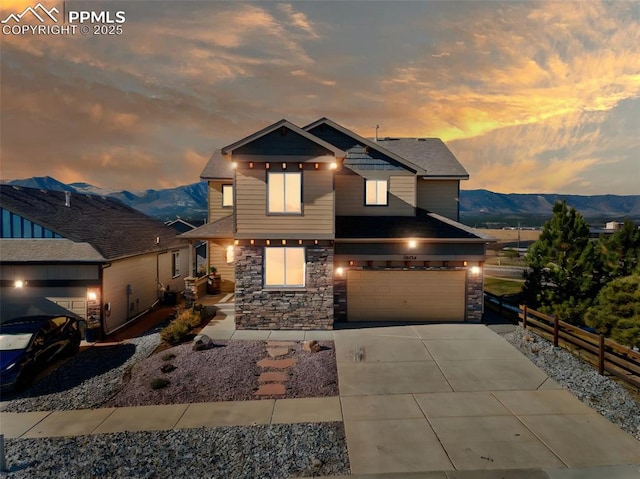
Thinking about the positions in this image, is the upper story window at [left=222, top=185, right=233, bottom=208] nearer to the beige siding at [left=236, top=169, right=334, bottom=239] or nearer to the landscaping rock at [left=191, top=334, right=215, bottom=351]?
the beige siding at [left=236, top=169, right=334, bottom=239]

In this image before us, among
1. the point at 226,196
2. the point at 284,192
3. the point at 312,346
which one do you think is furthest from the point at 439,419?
the point at 226,196

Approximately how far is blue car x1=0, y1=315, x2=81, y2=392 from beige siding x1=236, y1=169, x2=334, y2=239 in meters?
6.59

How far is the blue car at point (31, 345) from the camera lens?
9477 mm

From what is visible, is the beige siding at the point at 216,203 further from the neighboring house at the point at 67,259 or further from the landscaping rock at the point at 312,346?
the landscaping rock at the point at 312,346

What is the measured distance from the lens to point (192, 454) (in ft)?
22.1

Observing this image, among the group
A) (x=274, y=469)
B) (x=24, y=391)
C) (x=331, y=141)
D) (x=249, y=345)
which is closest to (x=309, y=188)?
(x=331, y=141)

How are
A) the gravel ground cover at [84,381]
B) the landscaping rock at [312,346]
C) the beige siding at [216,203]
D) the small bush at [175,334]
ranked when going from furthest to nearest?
the beige siding at [216,203] → the small bush at [175,334] → the landscaping rock at [312,346] → the gravel ground cover at [84,381]

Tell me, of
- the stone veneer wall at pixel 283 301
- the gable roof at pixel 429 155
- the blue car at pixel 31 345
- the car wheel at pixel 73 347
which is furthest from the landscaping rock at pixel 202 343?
the gable roof at pixel 429 155

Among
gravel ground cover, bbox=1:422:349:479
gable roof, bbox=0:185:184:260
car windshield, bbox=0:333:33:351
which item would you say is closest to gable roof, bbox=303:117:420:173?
gable roof, bbox=0:185:184:260

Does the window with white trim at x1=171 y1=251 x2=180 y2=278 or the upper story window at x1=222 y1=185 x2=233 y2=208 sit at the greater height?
the upper story window at x1=222 y1=185 x2=233 y2=208

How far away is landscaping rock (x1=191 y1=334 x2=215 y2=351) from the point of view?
11.8 m

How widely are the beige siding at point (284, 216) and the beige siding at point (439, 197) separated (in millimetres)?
6491

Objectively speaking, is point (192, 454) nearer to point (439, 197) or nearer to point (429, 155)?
point (439, 197)

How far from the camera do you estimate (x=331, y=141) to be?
658 inches
